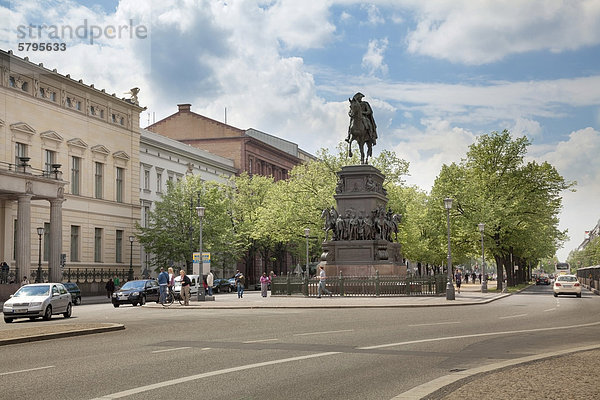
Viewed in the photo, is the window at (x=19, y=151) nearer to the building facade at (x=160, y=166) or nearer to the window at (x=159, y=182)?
the building facade at (x=160, y=166)

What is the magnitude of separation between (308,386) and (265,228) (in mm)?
58631

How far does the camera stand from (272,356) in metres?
14.4

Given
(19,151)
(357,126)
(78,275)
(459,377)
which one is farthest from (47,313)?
(78,275)

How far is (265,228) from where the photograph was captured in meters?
69.3

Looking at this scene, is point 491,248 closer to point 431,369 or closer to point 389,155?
point 389,155

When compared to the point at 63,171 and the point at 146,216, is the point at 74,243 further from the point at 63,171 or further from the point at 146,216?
the point at 146,216

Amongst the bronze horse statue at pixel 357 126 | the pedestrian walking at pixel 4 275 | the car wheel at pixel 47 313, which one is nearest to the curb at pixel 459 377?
the car wheel at pixel 47 313

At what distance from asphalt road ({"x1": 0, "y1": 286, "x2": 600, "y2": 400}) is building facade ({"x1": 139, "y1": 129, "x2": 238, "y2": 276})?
48.6 metres

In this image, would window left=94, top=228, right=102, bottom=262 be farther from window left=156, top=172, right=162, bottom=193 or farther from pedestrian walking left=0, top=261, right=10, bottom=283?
pedestrian walking left=0, top=261, right=10, bottom=283

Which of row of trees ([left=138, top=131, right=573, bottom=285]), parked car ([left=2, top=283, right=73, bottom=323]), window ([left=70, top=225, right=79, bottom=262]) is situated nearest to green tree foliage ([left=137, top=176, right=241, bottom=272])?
row of trees ([left=138, top=131, right=573, bottom=285])

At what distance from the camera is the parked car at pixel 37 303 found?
1095 inches

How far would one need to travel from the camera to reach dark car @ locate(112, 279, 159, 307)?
41094mm

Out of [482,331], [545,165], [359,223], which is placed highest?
[545,165]

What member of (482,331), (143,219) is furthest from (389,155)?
(482,331)
